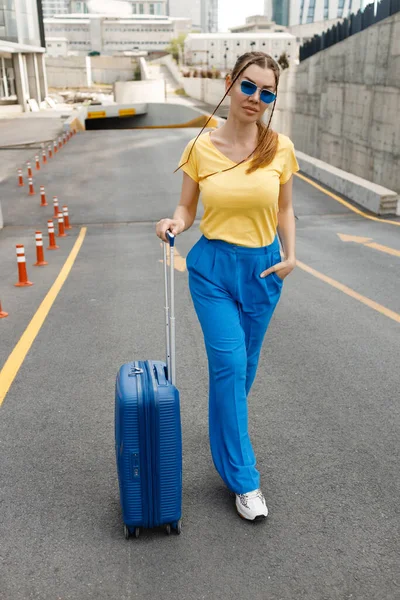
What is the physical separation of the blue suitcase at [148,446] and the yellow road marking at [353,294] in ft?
16.4

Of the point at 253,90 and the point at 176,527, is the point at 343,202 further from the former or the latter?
the point at 176,527

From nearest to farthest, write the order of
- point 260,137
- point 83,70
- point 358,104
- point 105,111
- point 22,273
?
point 260,137, point 22,273, point 358,104, point 105,111, point 83,70

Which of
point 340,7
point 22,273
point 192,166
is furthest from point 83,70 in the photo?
point 192,166

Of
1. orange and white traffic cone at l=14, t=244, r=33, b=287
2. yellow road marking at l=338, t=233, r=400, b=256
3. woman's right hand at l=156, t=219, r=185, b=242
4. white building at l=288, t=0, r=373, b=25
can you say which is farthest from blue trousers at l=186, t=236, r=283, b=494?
white building at l=288, t=0, r=373, b=25

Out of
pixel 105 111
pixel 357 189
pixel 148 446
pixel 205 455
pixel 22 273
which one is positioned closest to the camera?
pixel 148 446

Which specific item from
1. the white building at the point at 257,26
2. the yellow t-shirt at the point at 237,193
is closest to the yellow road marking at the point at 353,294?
the yellow t-shirt at the point at 237,193

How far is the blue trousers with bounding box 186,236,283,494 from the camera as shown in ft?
11.8

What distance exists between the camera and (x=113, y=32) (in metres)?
160

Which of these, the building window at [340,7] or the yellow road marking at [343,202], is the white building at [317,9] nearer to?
the building window at [340,7]

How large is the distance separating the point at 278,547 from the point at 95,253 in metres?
10.3

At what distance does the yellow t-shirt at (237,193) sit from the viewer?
3.59 meters

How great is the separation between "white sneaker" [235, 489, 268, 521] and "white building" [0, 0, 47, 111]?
52.2 metres

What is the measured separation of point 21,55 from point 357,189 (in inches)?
1954

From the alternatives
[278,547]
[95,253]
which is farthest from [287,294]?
[278,547]
